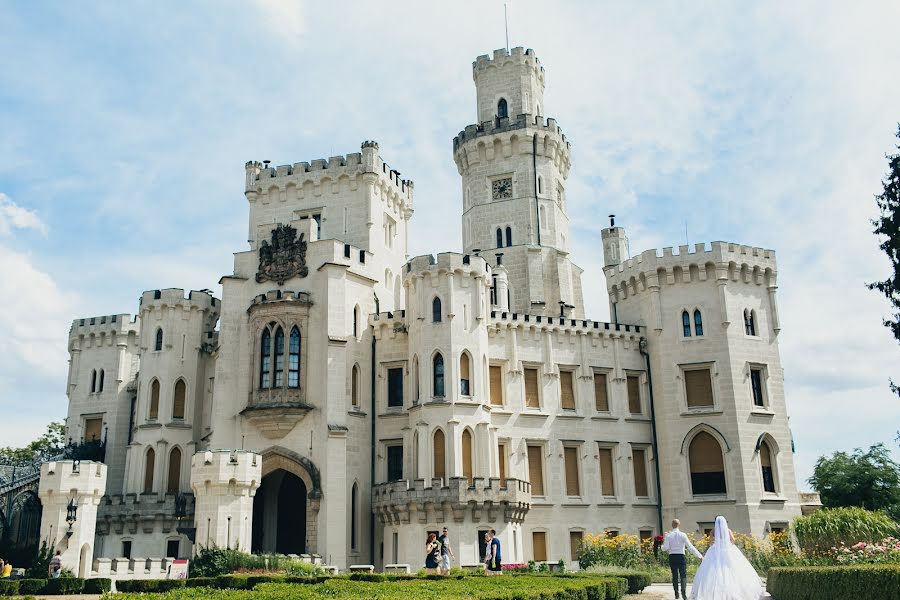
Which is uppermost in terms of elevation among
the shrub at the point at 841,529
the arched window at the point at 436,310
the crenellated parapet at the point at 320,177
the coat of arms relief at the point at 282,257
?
the crenellated parapet at the point at 320,177

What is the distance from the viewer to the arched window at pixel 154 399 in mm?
44438

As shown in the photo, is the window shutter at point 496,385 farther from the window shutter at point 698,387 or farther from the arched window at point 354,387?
the window shutter at point 698,387

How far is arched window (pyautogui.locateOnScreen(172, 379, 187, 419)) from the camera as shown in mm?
44344

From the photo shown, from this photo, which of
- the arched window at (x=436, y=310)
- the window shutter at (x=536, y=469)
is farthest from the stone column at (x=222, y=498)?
the window shutter at (x=536, y=469)

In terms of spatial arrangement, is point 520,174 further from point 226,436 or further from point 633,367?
point 226,436

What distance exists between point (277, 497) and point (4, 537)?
16361 millimetres

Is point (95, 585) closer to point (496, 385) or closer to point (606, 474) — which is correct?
point (496, 385)

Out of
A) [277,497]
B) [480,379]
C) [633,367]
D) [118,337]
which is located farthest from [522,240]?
[118,337]

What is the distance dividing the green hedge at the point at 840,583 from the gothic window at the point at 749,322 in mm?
23798

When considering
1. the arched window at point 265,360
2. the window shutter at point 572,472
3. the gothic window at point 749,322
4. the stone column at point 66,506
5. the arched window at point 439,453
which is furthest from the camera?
the gothic window at point 749,322

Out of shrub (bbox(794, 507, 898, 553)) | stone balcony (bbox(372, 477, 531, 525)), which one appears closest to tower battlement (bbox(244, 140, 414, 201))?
stone balcony (bbox(372, 477, 531, 525))

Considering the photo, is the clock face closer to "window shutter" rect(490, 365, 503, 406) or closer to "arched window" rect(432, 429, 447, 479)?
"window shutter" rect(490, 365, 503, 406)

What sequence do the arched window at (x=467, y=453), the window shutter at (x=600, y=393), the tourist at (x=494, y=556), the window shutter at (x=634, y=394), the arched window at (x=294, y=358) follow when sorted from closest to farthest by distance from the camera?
1. the tourist at (x=494, y=556)
2. the arched window at (x=467, y=453)
3. the arched window at (x=294, y=358)
4. the window shutter at (x=600, y=393)
5. the window shutter at (x=634, y=394)

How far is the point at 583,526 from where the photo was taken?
1613 inches
